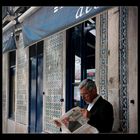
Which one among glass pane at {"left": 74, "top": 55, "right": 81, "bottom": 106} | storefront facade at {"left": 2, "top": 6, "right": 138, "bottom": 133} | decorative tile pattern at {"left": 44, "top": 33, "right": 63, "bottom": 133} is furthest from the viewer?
decorative tile pattern at {"left": 44, "top": 33, "right": 63, "bottom": 133}

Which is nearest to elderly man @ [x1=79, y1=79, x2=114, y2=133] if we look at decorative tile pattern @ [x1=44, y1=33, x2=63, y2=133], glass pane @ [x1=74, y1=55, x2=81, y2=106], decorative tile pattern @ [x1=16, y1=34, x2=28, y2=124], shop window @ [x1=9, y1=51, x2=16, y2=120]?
glass pane @ [x1=74, y1=55, x2=81, y2=106]

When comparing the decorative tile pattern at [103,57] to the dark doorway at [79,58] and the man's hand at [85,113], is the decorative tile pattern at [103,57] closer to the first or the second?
the dark doorway at [79,58]

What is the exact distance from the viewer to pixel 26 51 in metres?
10.1

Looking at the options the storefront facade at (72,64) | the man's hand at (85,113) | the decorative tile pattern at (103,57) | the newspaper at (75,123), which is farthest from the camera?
the decorative tile pattern at (103,57)

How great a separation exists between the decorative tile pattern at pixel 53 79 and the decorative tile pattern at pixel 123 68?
2566 millimetres

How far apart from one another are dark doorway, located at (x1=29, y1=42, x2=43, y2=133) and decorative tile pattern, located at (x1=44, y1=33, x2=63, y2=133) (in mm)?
633

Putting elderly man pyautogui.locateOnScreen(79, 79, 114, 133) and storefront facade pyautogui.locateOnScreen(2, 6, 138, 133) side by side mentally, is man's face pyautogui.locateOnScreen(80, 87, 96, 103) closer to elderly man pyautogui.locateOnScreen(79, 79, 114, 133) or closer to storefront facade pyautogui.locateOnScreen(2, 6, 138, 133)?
elderly man pyautogui.locateOnScreen(79, 79, 114, 133)

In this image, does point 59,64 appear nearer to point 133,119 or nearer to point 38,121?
point 38,121

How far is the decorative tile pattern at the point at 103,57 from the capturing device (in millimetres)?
5280

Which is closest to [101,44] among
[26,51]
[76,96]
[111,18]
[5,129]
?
[111,18]

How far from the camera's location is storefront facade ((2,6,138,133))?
4.70 meters

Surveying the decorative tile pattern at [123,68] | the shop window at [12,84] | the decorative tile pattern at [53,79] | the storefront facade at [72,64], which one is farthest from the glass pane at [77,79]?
the shop window at [12,84]

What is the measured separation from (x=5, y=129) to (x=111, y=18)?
27.6 ft

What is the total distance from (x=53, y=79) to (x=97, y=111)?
3.33 metres
